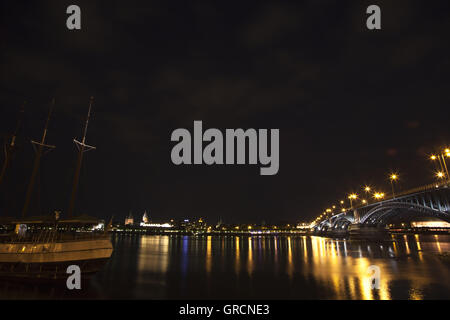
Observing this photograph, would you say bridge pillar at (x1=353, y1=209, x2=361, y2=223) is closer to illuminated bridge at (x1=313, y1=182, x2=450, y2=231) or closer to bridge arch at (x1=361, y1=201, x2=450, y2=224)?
illuminated bridge at (x1=313, y1=182, x2=450, y2=231)

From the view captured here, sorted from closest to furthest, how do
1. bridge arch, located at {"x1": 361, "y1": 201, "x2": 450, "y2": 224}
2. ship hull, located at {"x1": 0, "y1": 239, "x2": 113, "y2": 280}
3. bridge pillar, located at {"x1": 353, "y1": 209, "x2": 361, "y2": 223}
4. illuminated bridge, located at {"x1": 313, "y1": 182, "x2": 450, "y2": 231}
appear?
1. ship hull, located at {"x1": 0, "y1": 239, "x2": 113, "y2": 280}
2. illuminated bridge, located at {"x1": 313, "y1": 182, "x2": 450, "y2": 231}
3. bridge arch, located at {"x1": 361, "y1": 201, "x2": 450, "y2": 224}
4. bridge pillar, located at {"x1": 353, "y1": 209, "x2": 361, "y2": 223}

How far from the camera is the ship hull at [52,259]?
27.5 metres

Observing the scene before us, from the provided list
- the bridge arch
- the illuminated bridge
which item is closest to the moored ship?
→ the illuminated bridge

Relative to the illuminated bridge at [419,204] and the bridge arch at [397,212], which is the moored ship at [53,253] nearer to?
the illuminated bridge at [419,204]

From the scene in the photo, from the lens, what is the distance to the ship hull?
27.5 meters

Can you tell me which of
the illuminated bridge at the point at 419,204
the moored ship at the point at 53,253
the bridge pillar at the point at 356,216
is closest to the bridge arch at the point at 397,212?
the illuminated bridge at the point at 419,204

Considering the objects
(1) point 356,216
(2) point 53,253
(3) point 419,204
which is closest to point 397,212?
(1) point 356,216

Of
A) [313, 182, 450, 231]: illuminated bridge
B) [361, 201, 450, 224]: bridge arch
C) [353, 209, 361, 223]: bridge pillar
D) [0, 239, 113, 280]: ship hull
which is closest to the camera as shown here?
[0, 239, 113, 280]: ship hull

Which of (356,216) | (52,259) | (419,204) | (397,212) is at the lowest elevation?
(52,259)

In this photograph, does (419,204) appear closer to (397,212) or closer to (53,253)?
(397,212)

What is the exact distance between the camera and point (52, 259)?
90.4 ft

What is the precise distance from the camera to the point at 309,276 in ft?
104
